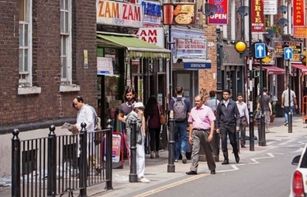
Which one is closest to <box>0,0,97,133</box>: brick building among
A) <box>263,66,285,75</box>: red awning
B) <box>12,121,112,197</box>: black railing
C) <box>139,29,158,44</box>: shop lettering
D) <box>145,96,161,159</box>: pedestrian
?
<box>145,96,161,159</box>: pedestrian

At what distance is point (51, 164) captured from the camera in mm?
12188

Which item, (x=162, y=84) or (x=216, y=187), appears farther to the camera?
(x=162, y=84)

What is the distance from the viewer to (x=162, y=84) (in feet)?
92.3

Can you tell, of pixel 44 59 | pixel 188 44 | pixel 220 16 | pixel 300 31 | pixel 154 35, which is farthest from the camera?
pixel 300 31

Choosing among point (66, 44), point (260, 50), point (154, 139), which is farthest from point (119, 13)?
point (260, 50)

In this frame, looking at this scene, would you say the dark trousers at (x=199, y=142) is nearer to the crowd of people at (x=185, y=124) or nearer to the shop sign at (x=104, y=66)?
the crowd of people at (x=185, y=124)

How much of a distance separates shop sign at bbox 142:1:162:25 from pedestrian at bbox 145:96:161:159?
457cm

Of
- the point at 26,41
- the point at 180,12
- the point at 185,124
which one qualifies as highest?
the point at 180,12

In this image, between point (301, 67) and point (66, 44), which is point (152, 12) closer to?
point (66, 44)

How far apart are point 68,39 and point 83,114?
10.5 feet

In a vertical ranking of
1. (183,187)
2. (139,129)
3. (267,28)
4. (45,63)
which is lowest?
(183,187)

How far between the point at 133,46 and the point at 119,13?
1793 millimetres

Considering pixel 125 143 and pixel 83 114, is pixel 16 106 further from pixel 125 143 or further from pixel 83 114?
pixel 125 143

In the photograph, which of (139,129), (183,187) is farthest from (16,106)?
(183,187)
